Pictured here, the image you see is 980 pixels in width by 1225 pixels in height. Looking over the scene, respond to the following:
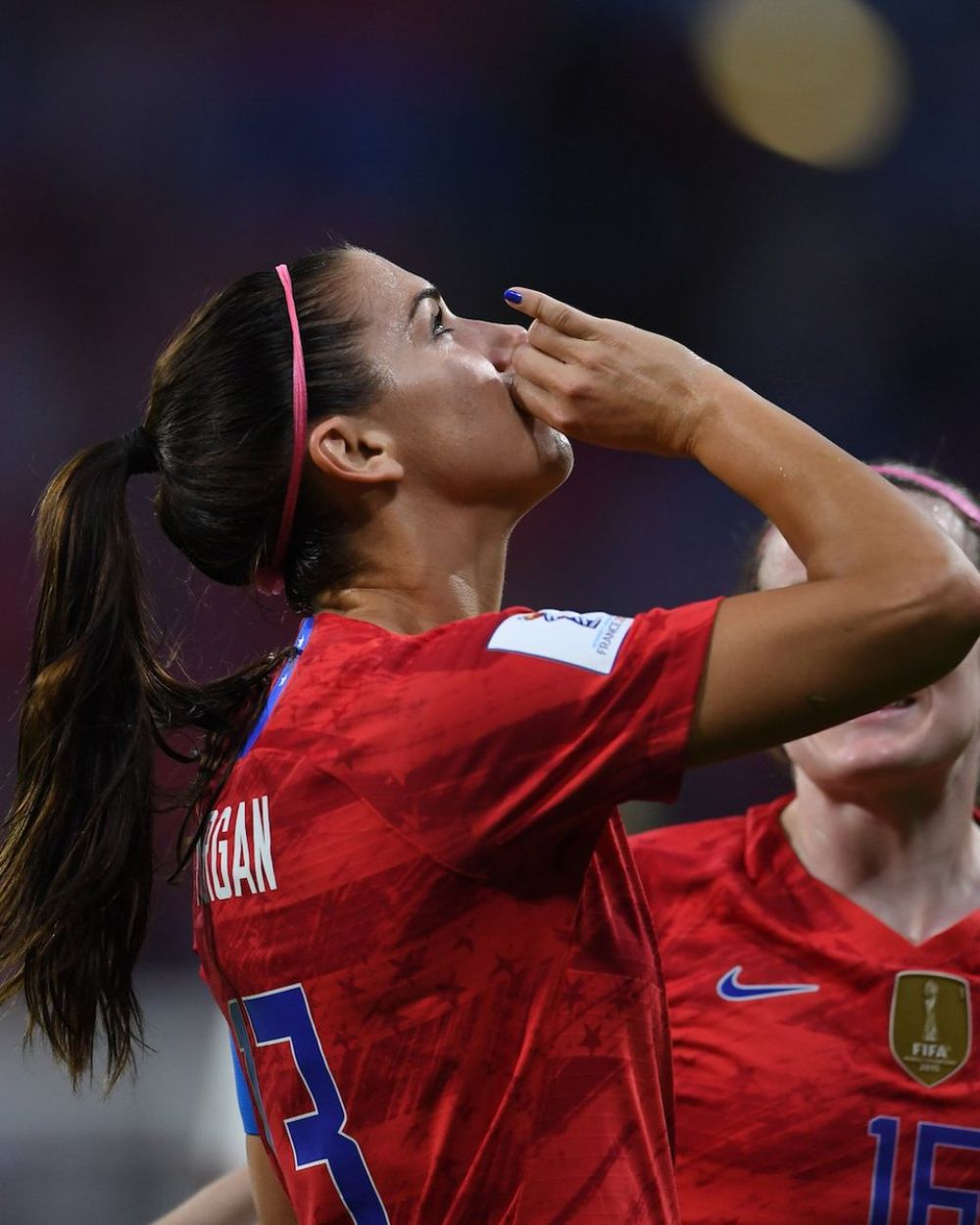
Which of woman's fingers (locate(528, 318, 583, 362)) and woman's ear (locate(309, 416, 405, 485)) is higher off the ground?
woman's fingers (locate(528, 318, 583, 362))

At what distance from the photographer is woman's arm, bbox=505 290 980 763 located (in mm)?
1314

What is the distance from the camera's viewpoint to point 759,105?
6.91 metres

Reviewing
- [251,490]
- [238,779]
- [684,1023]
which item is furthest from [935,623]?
[684,1023]

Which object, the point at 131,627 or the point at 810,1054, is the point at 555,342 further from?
the point at 810,1054

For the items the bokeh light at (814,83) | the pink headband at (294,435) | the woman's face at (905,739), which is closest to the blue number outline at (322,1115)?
the pink headband at (294,435)

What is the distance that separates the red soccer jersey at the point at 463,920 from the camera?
1348mm

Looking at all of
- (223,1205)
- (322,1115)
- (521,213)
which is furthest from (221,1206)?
(521,213)

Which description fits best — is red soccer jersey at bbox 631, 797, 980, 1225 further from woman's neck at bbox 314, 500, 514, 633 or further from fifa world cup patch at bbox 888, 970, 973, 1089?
woman's neck at bbox 314, 500, 514, 633

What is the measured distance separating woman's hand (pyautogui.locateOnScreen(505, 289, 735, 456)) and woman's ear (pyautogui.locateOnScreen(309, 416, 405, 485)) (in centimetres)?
20

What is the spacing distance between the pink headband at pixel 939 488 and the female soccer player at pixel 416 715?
0.98m

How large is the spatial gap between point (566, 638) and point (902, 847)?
1203 millimetres

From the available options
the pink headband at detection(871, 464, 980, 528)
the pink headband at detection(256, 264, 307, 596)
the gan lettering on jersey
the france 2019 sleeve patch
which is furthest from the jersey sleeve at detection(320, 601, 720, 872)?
the pink headband at detection(871, 464, 980, 528)

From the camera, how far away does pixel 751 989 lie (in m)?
2.22

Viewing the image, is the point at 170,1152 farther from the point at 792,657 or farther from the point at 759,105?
the point at 759,105
